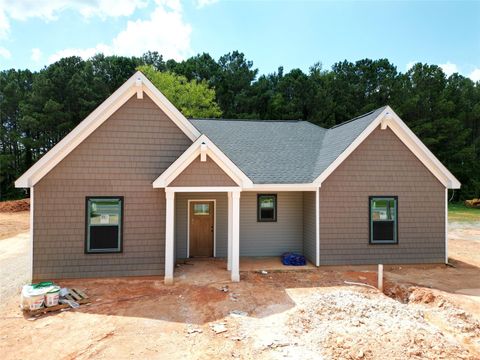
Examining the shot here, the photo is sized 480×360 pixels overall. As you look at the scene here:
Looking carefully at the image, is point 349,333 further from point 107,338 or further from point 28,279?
point 28,279

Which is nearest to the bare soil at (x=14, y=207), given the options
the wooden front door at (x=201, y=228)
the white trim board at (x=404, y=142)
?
the wooden front door at (x=201, y=228)

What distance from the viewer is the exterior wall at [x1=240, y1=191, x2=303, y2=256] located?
1207 centimetres

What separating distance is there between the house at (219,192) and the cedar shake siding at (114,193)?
0.03 m

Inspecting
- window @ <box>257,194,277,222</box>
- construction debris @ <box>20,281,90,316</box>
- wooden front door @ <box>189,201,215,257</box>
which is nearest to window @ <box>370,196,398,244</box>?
window @ <box>257,194,277,222</box>

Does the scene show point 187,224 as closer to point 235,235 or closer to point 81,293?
point 235,235

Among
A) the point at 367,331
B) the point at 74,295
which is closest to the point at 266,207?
the point at 367,331

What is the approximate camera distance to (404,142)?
11.1 metres

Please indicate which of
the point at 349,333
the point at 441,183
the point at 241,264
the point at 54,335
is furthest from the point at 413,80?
the point at 54,335

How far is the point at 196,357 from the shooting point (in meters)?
5.27

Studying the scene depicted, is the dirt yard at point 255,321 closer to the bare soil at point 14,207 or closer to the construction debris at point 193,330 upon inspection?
the construction debris at point 193,330

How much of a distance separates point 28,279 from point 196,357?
694 centimetres

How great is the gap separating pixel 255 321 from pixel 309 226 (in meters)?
5.64

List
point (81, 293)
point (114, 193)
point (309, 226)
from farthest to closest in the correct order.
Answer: point (309, 226)
point (114, 193)
point (81, 293)

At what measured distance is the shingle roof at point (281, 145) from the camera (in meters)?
11.1
